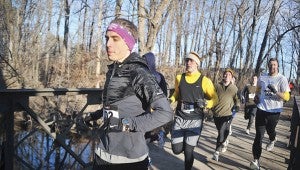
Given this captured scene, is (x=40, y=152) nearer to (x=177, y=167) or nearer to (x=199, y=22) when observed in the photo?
(x=177, y=167)

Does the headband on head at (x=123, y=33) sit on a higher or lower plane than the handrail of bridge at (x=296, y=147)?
higher

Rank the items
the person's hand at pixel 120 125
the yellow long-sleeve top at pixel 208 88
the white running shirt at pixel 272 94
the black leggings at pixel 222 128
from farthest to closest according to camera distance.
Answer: the black leggings at pixel 222 128
the white running shirt at pixel 272 94
the yellow long-sleeve top at pixel 208 88
the person's hand at pixel 120 125

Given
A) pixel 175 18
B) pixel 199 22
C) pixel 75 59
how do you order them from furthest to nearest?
1. pixel 199 22
2. pixel 175 18
3. pixel 75 59

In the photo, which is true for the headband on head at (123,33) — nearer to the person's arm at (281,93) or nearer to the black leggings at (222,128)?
the person's arm at (281,93)

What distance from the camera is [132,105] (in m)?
2.66

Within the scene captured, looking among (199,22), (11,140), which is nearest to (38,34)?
(199,22)

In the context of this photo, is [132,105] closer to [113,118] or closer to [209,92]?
[113,118]

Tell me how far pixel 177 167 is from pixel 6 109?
130 inches

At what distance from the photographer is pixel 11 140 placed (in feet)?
16.6

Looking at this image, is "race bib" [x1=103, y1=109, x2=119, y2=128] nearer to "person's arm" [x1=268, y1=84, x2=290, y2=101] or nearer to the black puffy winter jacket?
the black puffy winter jacket

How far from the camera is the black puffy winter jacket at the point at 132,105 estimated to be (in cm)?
255

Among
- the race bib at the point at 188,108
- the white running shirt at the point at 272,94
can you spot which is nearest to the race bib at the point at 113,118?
the race bib at the point at 188,108

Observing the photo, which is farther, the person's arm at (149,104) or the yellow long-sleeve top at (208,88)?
the yellow long-sleeve top at (208,88)

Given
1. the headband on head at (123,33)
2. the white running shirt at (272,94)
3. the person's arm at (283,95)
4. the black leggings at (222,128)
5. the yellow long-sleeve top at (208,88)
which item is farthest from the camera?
the black leggings at (222,128)
